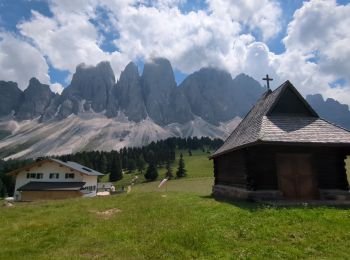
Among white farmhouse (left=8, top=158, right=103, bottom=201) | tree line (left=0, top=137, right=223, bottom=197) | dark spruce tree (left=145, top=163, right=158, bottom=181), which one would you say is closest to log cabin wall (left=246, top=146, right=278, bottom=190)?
white farmhouse (left=8, top=158, right=103, bottom=201)

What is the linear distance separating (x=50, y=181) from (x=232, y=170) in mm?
53632

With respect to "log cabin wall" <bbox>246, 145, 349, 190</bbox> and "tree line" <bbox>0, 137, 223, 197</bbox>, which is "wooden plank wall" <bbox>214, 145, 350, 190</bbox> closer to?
"log cabin wall" <bbox>246, 145, 349, 190</bbox>

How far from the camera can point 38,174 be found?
226 ft

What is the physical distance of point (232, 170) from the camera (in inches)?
994

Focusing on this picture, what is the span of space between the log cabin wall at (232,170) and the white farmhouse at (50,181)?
42663 millimetres

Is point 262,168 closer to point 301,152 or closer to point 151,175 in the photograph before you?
point 301,152

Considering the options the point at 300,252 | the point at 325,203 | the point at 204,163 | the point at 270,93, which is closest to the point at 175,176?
the point at 204,163

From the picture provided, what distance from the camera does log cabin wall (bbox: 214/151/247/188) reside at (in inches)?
877

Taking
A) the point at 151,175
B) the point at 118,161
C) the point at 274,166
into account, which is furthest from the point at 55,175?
the point at 118,161

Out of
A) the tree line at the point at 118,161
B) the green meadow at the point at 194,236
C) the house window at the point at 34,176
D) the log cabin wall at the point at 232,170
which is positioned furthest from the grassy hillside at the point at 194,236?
the tree line at the point at 118,161

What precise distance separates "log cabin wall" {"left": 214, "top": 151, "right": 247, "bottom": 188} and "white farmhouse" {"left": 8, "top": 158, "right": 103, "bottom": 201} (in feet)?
140

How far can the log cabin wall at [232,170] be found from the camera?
73.1 ft

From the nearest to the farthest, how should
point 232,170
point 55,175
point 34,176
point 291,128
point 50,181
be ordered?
point 291,128, point 232,170, point 50,181, point 34,176, point 55,175

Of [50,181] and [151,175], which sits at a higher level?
[151,175]
